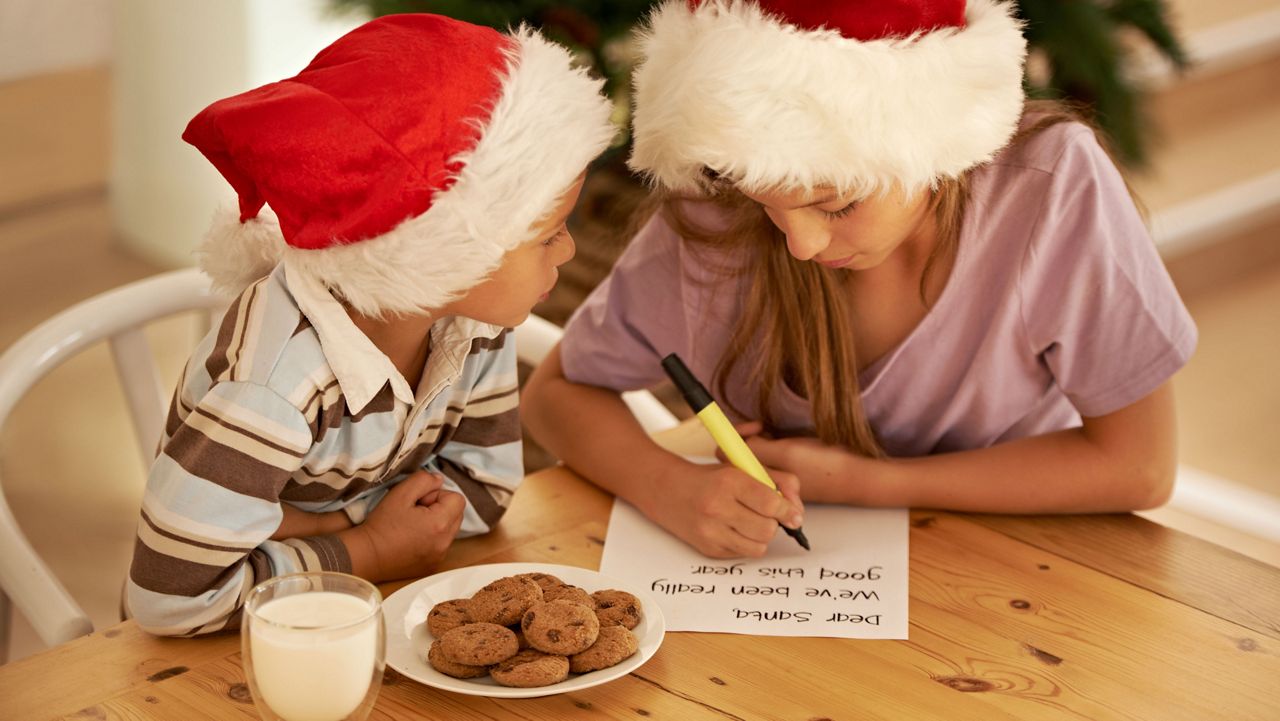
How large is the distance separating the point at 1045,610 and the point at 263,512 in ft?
1.71

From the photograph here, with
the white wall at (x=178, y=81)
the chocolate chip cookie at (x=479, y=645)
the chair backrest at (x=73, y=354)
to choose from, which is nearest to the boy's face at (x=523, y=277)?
the chocolate chip cookie at (x=479, y=645)

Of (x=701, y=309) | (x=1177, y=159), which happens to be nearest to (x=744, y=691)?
(x=701, y=309)

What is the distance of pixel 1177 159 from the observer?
3.55m

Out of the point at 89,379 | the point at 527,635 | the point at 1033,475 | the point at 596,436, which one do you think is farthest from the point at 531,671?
the point at 89,379

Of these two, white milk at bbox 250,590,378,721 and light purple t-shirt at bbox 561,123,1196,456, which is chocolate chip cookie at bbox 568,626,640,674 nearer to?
white milk at bbox 250,590,378,721

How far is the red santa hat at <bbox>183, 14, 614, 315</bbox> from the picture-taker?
2.63 ft

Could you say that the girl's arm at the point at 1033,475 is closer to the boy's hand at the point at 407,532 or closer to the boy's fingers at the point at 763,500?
the boy's fingers at the point at 763,500

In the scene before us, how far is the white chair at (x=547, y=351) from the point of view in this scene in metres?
1.35

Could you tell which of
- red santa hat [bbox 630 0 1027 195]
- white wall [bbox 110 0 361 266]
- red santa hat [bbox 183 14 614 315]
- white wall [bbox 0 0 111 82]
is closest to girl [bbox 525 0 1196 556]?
red santa hat [bbox 630 0 1027 195]

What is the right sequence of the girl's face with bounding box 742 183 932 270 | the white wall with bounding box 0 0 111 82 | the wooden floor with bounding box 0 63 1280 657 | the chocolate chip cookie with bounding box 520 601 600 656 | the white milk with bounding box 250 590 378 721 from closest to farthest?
the white milk with bounding box 250 590 378 721
the chocolate chip cookie with bounding box 520 601 600 656
the girl's face with bounding box 742 183 932 270
the wooden floor with bounding box 0 63 1280 657
the white wall with bounding box 0 0 111 82

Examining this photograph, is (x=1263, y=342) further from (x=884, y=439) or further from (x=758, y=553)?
(x=758, y=553)

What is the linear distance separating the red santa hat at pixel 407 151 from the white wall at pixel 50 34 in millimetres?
2373

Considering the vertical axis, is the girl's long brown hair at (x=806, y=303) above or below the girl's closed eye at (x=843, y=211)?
below

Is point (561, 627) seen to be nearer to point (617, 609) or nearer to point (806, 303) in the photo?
point (617, 609)
